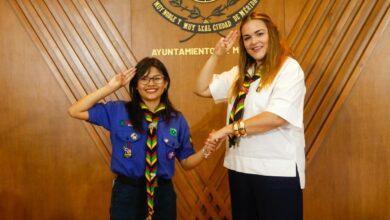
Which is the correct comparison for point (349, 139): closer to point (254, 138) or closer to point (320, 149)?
point (320, 149)

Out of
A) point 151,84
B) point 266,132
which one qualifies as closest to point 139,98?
point 151,84

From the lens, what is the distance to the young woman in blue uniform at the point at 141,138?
193 cm

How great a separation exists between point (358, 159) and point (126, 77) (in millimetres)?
1948

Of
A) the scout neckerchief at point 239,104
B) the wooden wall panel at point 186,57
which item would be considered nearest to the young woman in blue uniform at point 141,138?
the scout neckerchief at point 239,104

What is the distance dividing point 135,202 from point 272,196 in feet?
2.29

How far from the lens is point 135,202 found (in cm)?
194

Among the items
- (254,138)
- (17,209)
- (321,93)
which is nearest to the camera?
(254,138)

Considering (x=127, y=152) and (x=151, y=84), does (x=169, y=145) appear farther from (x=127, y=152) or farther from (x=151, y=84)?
(x=151, y=84)

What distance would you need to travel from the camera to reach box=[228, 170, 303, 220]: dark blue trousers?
6.10 feet

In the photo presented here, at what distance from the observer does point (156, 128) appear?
78.0 inches

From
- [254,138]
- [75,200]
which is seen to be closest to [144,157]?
[254,138]

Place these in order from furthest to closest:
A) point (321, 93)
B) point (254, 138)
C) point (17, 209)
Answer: point (17, 209) < point (321, 93) < point (254, 138)

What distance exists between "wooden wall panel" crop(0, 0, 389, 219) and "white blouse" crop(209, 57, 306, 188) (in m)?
1.04

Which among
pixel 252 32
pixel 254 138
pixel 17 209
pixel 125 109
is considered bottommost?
pixel 17 209
